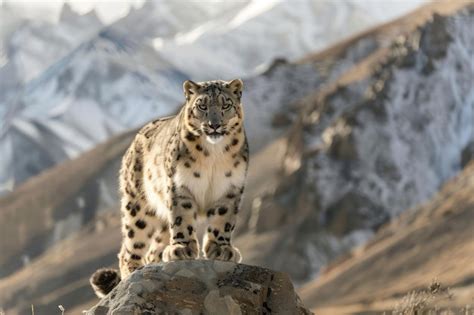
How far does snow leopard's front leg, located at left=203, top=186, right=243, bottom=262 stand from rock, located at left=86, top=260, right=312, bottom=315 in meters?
0.83

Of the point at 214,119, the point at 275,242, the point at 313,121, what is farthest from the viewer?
the point at 313,121

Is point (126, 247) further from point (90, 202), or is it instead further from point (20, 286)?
point (90, 202)

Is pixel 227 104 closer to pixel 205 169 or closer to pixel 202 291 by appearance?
pixel 205 169

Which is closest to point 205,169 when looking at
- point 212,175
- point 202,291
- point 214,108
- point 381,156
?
point 212,175

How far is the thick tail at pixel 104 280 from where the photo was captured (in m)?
12.7

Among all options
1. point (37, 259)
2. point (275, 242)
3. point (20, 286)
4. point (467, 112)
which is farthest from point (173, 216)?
point (37, 259)

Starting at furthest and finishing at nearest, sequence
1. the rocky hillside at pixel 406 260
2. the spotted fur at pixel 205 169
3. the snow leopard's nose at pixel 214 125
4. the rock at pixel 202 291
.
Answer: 1. the rocky hillside at pixel 406 260
2. the spotted fur at pixel 205 169
3. the snow leopard's nose at pixel 214 125
4. the rock at pixel 202 291

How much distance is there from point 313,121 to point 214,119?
342ft

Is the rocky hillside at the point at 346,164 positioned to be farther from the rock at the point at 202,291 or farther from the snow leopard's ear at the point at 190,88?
the rock at the point at 202,291

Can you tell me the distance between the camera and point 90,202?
150m

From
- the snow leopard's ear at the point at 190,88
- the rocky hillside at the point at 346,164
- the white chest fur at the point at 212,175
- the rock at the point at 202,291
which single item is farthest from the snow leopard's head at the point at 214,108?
the rocky hillside at the point at 346,164

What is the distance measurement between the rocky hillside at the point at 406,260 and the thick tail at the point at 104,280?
56286 millimetres

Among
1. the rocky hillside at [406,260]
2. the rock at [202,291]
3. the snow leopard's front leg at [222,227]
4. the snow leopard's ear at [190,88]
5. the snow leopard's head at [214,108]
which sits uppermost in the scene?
the rocky hillside at [406,260]

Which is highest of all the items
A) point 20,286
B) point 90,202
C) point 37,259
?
point 90,202
